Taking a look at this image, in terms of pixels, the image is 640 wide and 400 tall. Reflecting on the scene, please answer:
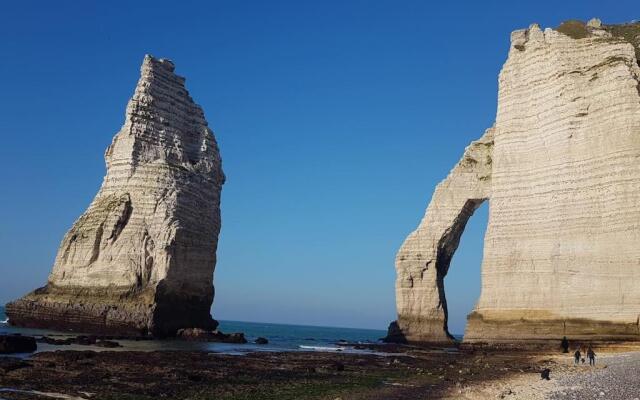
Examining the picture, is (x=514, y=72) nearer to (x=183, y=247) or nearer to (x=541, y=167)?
(x=541, y=167)

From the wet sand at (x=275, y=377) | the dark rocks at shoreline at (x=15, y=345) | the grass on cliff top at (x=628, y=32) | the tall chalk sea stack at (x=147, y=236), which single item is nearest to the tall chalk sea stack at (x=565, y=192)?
the grass on cliff top at (x=628, y=32)

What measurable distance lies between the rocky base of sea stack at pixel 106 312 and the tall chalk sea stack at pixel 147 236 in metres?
0.06

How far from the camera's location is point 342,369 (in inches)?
864

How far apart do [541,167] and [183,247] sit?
792 inches

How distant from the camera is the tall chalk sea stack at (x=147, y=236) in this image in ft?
121

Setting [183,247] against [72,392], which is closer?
[72,392]

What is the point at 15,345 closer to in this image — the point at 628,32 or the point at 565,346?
the point at 565,346

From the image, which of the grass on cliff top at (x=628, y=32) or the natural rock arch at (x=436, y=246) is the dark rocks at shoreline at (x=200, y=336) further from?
the grass on cliff top at (x=628, y=32)

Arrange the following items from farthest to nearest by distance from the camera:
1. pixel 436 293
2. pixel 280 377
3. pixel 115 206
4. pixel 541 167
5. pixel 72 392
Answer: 1. pixel 436 293
2. pixel 115 206
3. pixel 541 167
4. pixel 280 377
5. pixel 72 392

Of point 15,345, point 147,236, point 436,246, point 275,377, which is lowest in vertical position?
point 275,377

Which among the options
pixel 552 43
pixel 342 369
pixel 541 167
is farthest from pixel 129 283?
pixel 552 43

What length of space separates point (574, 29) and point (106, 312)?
29422 millimetres


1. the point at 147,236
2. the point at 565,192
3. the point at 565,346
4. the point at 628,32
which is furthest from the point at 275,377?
the point at 628,32

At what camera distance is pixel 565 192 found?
31.9 m
